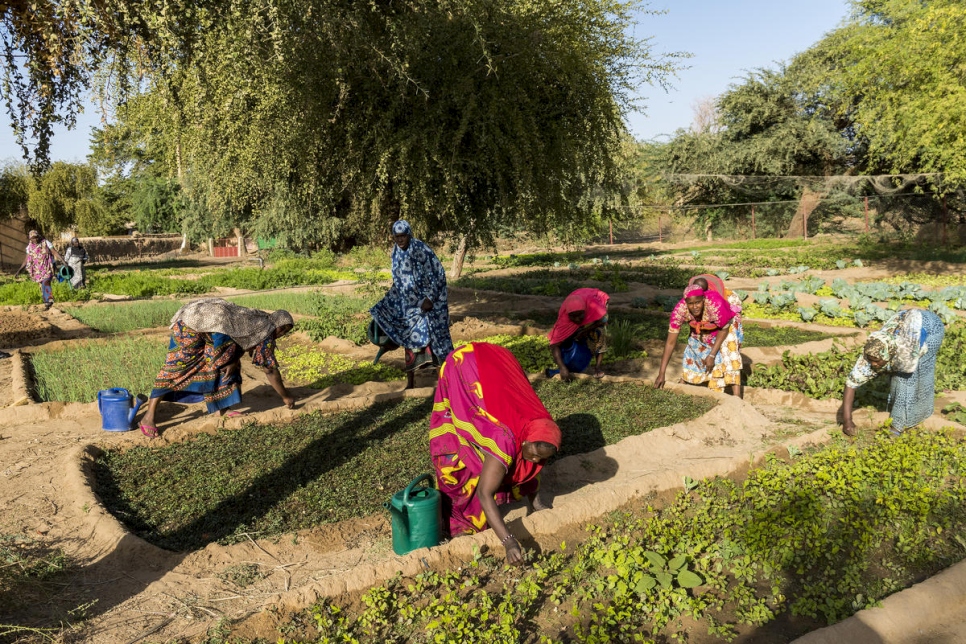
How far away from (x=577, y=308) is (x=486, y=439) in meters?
3.93

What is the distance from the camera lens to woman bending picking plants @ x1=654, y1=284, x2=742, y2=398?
722 cm

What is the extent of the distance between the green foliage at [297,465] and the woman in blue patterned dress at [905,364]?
1574mm

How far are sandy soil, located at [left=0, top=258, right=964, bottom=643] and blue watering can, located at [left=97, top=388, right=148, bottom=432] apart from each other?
0.49 feet

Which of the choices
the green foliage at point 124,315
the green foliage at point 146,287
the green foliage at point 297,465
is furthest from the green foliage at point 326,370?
the green foliage at point 146,287

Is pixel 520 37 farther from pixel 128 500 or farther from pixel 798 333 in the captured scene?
pixel 128 500

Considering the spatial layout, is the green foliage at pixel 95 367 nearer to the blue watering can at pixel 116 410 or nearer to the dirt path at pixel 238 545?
the dirt path at pixel 238 545

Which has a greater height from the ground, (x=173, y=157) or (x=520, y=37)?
(x=520, y=37)

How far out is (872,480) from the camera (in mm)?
5094

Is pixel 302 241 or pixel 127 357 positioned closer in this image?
pixel 127 357

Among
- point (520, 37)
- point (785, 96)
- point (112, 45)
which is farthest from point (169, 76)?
point (785, 96)

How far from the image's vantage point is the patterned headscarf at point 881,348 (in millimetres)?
5773

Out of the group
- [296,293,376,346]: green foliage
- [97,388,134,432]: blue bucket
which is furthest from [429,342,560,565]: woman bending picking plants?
[296,293,376,346]: green foliage

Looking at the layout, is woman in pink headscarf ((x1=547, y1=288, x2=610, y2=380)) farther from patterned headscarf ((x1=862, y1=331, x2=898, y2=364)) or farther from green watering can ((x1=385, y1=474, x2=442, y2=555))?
green watering can ((x1=385, y1=474, x2=442, y2=555))

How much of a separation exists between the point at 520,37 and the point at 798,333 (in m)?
5.84
